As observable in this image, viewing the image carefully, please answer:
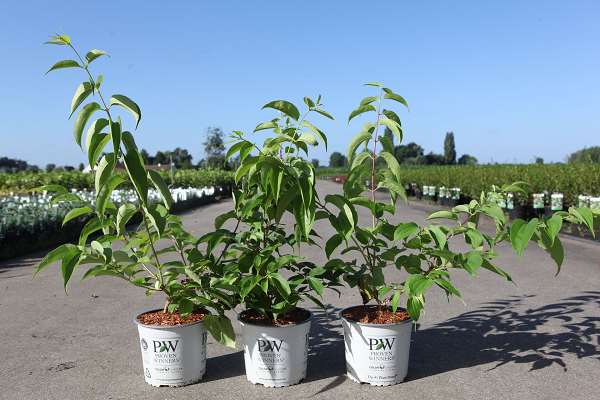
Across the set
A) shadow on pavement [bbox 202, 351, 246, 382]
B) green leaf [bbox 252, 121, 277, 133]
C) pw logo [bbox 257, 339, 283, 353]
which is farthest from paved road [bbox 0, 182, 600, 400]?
green leaf [bbox 252, 121, 277, 133]

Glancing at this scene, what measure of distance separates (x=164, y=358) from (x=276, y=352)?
2.16 feet

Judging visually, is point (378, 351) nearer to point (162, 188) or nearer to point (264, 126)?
point (264, 126)

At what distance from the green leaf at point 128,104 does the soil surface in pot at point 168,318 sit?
1.32m

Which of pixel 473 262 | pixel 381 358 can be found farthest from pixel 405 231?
pixel 381 358

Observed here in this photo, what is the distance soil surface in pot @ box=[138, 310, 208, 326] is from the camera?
3.13 meters

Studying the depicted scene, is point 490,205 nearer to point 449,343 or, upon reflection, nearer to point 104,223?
point 449,343

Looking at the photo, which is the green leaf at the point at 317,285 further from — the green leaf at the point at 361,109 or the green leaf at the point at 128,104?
the green leaf at the point at 128,104

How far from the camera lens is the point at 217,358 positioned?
146 inches

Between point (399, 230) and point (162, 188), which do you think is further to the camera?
point (399, 230)

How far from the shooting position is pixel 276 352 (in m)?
3.08

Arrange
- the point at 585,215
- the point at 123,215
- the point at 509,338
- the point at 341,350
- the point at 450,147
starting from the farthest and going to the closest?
the point at 450,147
the point at 509,338
the point at 341,350
the point at 123,215
the point at 585,215

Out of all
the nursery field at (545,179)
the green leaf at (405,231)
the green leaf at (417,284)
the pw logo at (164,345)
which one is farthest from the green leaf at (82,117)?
the nursery field at (545,179)

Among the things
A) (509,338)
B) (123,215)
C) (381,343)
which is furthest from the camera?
(509,338)

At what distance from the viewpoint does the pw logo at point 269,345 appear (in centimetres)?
306
